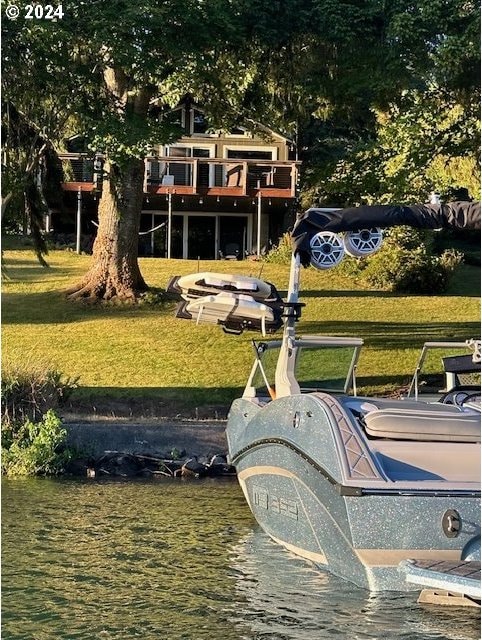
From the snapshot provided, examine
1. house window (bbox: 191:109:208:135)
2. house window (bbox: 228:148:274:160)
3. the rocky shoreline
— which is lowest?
the rocky shoreline

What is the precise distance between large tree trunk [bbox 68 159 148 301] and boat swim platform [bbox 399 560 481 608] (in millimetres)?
19046

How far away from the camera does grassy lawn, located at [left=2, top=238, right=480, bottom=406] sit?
2147 centimetres

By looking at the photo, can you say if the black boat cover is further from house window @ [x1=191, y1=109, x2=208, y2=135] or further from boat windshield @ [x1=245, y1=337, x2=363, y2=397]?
house window @ [x1=191, y1=109, x2=208, y2=135]

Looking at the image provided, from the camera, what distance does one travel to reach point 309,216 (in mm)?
10719

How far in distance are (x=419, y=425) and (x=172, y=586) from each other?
2.43 meters

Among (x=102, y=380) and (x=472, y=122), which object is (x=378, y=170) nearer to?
(x=472, y=122)

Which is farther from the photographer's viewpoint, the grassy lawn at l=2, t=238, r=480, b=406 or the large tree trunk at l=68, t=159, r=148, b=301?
the large tree trunk at l=68, t=159, r=148, b=301

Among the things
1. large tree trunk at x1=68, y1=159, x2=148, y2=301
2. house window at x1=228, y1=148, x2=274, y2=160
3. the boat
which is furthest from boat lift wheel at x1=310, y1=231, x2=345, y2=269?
house window at x1=228, y1=148, x2=274, y2=160

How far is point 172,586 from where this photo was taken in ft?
30.1

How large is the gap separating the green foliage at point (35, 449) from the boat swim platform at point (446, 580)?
8110 millimetres

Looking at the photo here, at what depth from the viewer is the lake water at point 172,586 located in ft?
26.0

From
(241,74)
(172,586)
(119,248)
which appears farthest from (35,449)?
(119,248)

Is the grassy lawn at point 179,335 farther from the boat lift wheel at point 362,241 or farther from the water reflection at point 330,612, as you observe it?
the water reflection at point 330,612

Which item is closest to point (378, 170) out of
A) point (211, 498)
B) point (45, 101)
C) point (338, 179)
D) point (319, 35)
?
point (338, 179)
